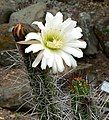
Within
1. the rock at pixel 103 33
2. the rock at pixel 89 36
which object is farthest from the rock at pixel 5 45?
the rock at pixel 103 33

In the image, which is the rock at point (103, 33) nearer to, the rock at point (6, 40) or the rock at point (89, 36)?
the rock at point (89, 36)

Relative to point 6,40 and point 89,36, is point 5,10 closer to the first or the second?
point 6,40

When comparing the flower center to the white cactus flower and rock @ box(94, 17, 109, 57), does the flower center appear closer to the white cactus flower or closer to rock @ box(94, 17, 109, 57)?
the white cactus flower

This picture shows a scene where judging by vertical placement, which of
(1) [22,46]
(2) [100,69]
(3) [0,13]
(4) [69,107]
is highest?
(1) [22,46]

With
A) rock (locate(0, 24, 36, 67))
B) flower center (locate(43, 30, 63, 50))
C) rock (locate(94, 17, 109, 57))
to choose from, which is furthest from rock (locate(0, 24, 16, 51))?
flower center (locate(43, 30, 63, 50))

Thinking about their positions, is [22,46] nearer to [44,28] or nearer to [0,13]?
[44,28]

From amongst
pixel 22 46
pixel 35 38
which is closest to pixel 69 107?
pixel 22 46

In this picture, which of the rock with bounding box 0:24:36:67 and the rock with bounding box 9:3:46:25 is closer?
the rock with bounding box 0:24:36:67
